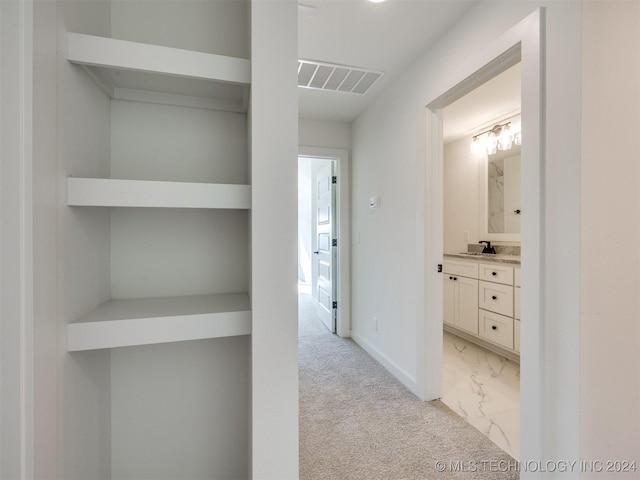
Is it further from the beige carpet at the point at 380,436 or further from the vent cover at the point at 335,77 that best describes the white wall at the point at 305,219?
the beige carpet at the point at 380,436

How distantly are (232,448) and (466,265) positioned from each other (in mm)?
2862

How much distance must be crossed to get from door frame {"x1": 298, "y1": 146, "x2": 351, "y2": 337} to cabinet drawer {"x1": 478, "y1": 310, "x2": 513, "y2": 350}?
1.38 metres

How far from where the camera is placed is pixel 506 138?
3.16 m

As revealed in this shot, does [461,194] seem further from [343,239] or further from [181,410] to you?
[181,410]

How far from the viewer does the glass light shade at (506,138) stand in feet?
10.3

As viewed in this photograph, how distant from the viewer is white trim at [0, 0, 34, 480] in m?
0.64

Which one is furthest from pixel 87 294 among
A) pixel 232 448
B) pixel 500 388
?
pixel 500 388

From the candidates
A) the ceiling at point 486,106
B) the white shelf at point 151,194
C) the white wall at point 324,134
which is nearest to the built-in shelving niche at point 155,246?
the white shelf at point 151,194

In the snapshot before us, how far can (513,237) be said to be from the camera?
10.7 feet

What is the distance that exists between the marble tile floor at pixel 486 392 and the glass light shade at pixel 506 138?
2.12 m

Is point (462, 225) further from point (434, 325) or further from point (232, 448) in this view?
point (232, 448)

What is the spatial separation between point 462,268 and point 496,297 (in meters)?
0.53

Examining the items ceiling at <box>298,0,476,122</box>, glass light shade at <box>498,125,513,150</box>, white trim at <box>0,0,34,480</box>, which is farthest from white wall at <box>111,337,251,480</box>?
glass light shade at <box>498,125,513,150</box>

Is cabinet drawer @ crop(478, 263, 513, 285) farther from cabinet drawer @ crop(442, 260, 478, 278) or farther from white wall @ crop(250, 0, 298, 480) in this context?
white wall @ crop(250, 0, 298, 480)
